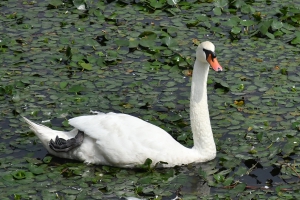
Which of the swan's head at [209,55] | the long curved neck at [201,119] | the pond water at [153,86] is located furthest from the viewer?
the long curved neck at [201,119]

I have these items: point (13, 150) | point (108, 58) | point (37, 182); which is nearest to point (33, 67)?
point (108, 58)

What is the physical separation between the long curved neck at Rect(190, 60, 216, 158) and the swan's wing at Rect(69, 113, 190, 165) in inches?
8.8

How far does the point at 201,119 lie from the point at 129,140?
76cm

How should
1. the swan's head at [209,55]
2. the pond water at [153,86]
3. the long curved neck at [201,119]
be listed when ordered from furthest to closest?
the long curved neck at [201,119], the swan's head at [209,55], the pond water at [153,86]

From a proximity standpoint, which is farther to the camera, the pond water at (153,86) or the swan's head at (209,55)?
the swan's head at (209,55)

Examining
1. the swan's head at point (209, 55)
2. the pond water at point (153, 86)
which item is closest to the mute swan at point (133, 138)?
the swan's head at point (209, 55)

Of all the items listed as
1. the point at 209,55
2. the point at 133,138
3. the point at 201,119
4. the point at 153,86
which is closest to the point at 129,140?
the point at 133,138

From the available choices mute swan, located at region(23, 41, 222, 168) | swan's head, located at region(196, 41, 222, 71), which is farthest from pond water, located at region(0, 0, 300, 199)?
swan's head, located at region(196, 41, 222, 71)

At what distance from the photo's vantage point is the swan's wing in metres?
7.81

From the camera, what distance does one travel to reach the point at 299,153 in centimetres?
815

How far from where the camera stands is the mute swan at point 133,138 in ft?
25.7

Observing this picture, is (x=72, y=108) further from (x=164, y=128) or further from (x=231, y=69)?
(x=231, y=69)

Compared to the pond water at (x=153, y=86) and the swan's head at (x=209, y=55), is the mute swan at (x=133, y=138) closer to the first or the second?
the swan's head at (x=209, y=55)

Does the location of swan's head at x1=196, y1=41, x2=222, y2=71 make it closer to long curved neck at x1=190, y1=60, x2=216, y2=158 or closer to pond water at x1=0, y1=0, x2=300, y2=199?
long curved neck at x1=190, y1=60, x2=216, y2=158
